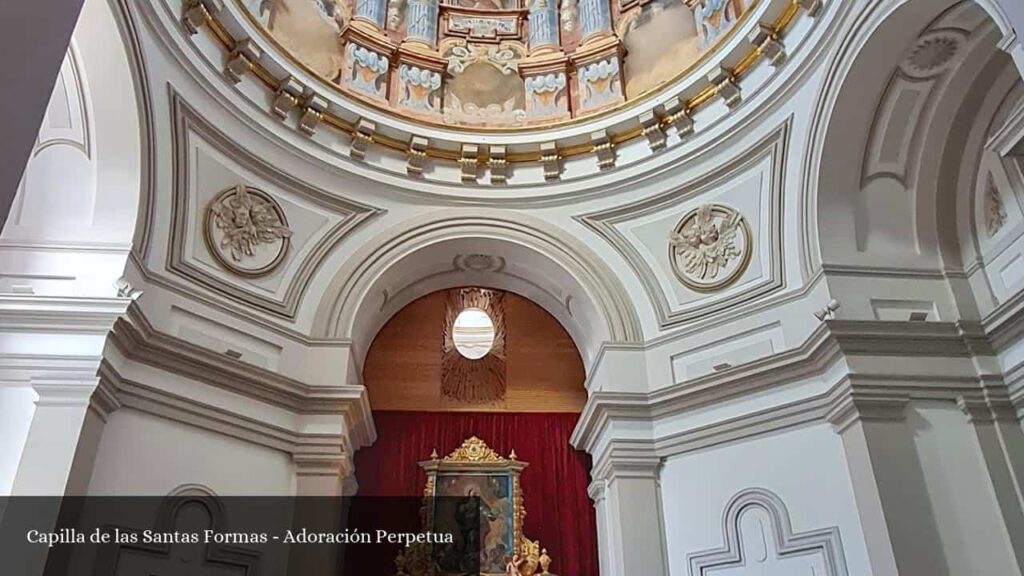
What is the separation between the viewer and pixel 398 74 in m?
9.09

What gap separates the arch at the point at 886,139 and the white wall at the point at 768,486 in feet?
5.51

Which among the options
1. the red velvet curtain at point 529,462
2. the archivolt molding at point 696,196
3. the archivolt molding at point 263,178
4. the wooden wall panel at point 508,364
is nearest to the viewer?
the archivolt molding at point 263,178

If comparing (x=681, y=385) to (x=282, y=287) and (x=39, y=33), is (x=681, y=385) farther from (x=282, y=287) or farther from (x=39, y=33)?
(x=39, y=33)

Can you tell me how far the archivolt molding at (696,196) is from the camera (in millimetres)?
7145

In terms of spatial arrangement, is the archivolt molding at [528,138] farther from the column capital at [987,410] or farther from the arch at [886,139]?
the column capital at [987,410]

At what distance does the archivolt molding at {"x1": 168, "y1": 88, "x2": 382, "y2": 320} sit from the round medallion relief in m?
0.19

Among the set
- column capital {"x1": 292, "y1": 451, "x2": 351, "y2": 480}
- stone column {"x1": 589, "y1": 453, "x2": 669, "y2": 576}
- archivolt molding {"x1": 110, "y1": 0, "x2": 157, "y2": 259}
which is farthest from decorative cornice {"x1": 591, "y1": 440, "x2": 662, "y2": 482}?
archivolt molding {"x1": 110, "y1": 0, "x2": 157, "y2": 259}

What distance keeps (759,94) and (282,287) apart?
539 centimetres

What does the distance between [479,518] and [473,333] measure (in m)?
2.80

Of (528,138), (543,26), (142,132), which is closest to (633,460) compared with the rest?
(528,138)

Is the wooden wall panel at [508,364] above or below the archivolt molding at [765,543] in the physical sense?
above

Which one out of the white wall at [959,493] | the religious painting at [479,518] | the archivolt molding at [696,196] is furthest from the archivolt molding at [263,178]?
the white wall at [959,493]

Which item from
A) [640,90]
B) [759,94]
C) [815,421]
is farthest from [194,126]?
[815,421]

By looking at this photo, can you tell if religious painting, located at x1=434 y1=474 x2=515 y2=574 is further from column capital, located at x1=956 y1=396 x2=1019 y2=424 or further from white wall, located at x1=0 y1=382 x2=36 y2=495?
column capital, located at x1=956 y1=396 x2=1019 y2=424
